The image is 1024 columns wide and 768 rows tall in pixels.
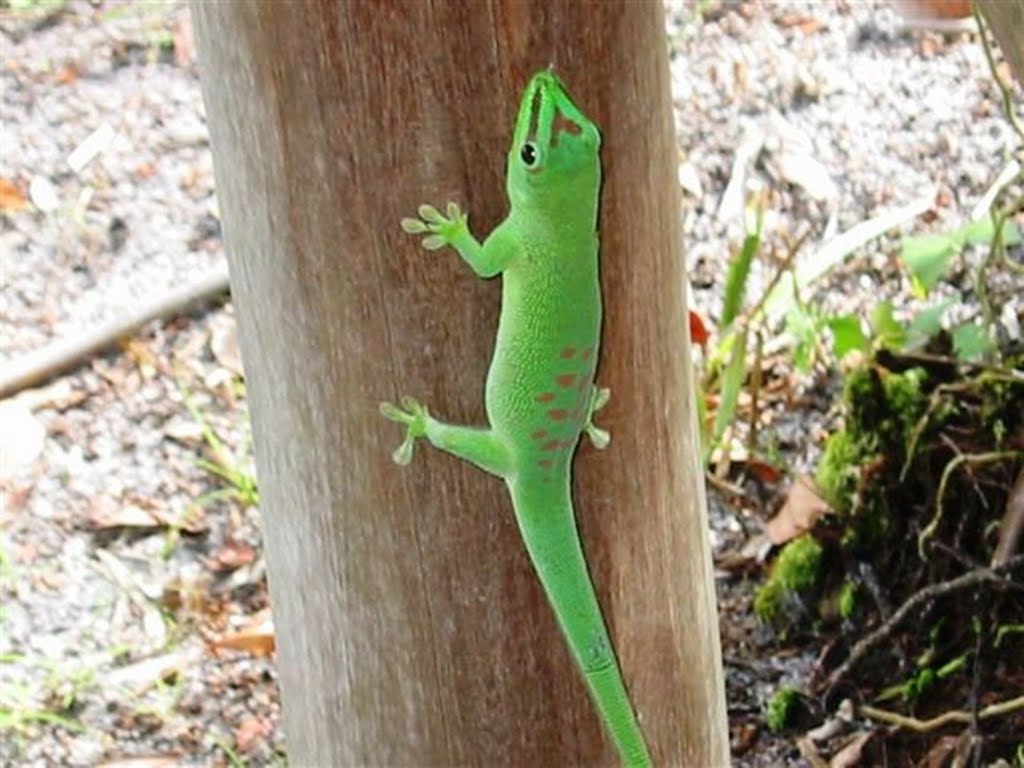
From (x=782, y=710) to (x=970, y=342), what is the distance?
81cm

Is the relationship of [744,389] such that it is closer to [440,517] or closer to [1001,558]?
[1001,558]

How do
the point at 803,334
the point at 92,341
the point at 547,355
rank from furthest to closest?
1. the point at 92,341
2. the point at 803,334
3. the point at 547,355

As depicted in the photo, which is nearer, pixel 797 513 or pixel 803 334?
pixel 797 513

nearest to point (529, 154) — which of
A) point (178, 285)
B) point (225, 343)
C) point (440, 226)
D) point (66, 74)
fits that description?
point (440, 226)

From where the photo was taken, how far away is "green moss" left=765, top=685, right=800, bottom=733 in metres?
3.39

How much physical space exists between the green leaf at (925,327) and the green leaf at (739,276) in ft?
1.17

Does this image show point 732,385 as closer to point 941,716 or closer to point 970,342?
point 970,342

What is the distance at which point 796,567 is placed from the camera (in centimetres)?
359

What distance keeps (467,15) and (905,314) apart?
2665 millimetres

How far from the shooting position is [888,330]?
147 inches

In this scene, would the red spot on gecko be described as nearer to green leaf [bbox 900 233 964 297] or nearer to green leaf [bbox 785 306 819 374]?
green leaf [bbox 900 233 964 297]

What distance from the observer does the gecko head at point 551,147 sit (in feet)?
4.82

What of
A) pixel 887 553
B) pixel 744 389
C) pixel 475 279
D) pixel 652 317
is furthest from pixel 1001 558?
pixel 475 279

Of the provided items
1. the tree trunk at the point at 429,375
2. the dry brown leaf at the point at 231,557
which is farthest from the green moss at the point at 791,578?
the tree trunk at the point at 429,375
